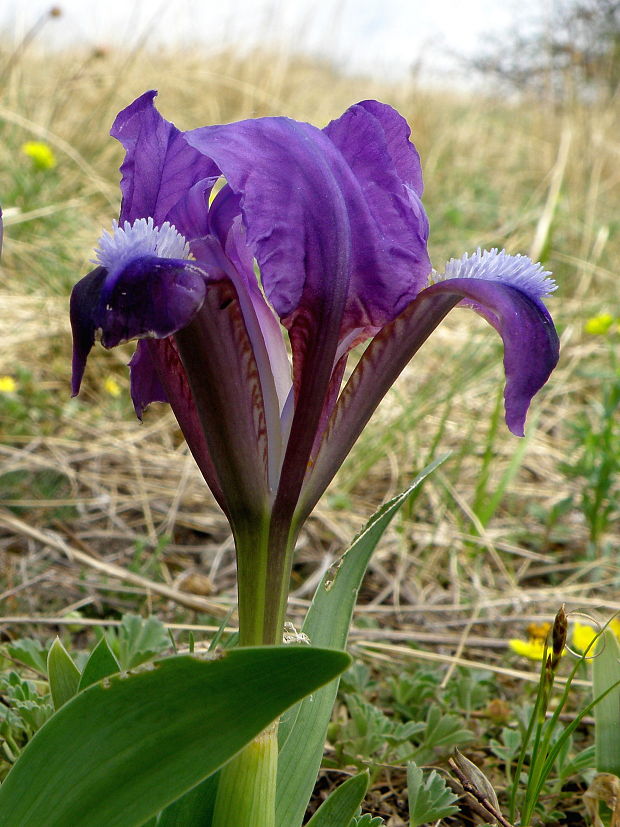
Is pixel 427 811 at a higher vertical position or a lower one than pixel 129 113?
lower

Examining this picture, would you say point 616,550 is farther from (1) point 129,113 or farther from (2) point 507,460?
(1) point 129,113

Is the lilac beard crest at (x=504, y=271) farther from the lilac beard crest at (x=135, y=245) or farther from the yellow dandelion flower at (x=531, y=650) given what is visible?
the yellow dandelion flower at (x=531, y=650)

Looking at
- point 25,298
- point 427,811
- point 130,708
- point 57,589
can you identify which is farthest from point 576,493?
point 130,708

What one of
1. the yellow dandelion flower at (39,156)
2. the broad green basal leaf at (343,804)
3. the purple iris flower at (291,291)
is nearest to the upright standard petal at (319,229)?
the purple iris flower at (291,291)

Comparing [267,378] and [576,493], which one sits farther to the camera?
[576,493]

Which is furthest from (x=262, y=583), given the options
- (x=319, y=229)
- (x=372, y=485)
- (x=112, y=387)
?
(x=112, y=387)

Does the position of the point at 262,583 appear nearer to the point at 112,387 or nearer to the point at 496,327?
the point at 496,327

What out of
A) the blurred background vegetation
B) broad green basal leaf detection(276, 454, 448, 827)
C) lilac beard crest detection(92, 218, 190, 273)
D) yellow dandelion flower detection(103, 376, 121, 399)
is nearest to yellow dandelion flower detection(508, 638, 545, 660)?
the blurred background vegetation

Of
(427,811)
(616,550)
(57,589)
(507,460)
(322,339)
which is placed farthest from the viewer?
(507,460)
